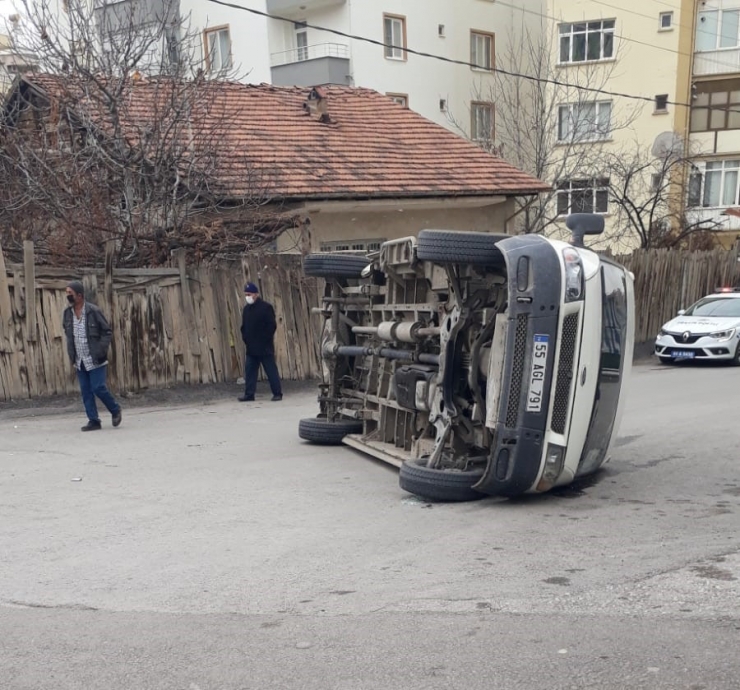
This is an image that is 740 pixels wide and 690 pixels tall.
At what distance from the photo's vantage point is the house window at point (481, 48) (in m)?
39.4

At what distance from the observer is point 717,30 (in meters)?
35.5

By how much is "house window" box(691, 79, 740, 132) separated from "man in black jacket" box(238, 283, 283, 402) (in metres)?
28.0

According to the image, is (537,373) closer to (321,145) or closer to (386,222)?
(386,222)

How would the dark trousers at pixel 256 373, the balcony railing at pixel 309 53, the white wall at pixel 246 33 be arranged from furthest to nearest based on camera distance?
the white wall at pixel 246 33
the balcony railing at pixel 309 53
the dark trousers at pixel 256 373

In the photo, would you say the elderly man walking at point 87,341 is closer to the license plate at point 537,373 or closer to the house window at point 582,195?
the license plate at point 537,373

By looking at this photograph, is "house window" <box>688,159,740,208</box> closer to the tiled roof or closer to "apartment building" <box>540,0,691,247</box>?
"apartment building" <box>540,0,691,247</box>

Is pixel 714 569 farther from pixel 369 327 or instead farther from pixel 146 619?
pixel 369 327

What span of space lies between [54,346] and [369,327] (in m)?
6.02

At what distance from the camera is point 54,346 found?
12.9 metres

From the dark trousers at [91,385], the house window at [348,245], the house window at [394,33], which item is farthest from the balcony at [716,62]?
the dark trousers at [91,385]

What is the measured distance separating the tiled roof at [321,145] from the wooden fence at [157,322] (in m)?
2.21

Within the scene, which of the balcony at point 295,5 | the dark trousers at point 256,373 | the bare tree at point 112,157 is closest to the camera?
the dark trousers at point 256,373

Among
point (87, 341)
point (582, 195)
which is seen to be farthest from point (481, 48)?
point (87, 341)

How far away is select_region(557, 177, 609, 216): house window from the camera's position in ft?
91.8
